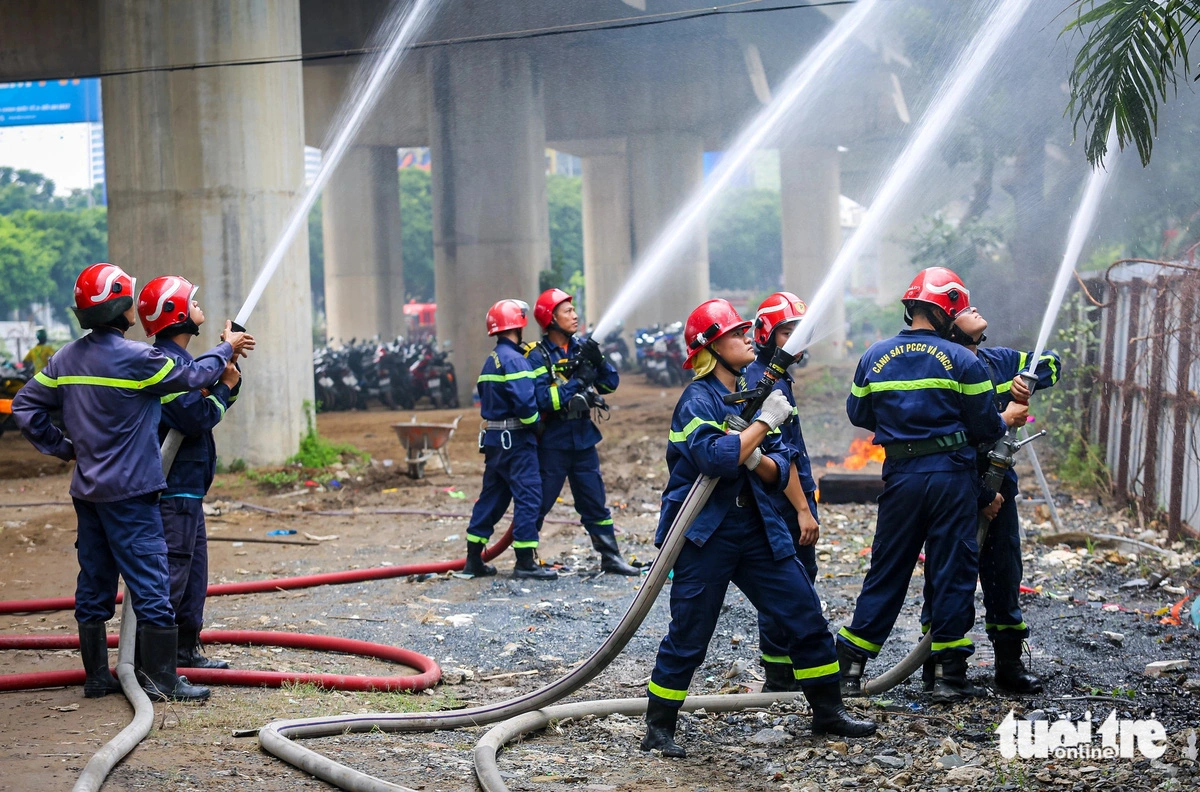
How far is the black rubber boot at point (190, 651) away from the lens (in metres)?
5.83

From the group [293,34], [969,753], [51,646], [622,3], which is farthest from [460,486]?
[622,3]

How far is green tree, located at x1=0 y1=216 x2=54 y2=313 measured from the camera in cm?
5238

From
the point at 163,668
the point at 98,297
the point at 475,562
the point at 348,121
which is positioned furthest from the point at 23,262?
the point at 163,668

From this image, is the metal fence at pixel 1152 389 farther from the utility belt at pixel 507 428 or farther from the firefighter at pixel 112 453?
the firefighter at pixel 112 453

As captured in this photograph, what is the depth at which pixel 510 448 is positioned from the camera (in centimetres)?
828

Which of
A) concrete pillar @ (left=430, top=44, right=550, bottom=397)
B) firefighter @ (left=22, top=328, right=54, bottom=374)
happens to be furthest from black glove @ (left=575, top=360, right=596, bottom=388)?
concrete pillar @ (left=430, top=44, right=550, bottom=397)

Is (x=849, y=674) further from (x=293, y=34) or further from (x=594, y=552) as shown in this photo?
(x=293, y=34)

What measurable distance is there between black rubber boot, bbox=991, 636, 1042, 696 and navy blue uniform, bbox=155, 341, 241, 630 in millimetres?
3874

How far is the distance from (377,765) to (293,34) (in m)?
11.4

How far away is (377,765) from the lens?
441 cm

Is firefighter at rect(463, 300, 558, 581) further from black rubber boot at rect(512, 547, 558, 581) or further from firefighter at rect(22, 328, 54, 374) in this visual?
firefighter at rect(22, 328, 54, 374)

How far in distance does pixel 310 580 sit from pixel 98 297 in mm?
3453

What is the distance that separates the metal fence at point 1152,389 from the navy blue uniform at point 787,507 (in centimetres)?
393

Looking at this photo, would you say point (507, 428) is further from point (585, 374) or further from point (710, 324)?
point (710, 324)
